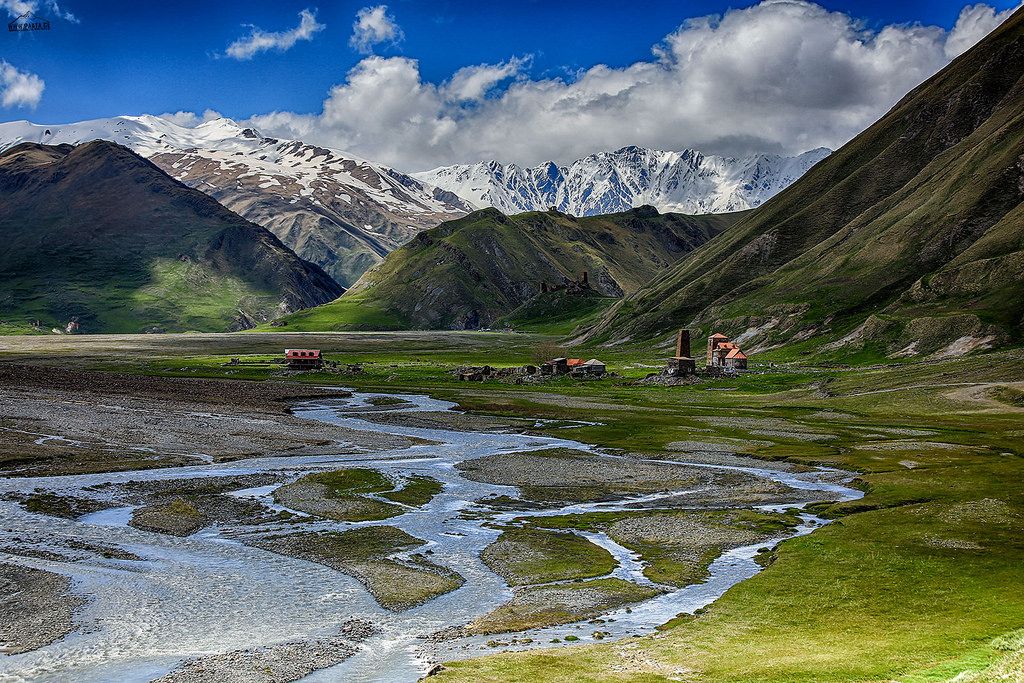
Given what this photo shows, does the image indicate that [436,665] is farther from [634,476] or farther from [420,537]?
[634,476]

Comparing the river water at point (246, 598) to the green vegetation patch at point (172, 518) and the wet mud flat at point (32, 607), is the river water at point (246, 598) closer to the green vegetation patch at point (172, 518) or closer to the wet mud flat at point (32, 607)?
the wet mud flat at point (32, 607)

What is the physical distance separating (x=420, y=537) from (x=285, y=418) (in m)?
72.3

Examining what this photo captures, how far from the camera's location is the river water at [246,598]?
3547 cm

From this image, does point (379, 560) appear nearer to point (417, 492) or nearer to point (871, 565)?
point (417, 492)

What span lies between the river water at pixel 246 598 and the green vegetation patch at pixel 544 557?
1.05 meters

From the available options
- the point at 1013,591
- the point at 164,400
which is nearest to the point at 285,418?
the point at 164,400

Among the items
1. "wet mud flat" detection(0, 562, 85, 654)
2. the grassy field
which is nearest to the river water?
"wet mud flat" detection(0, 562, 85, 654)

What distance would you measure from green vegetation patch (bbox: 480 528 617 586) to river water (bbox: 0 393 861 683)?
1048mm

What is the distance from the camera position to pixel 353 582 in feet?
155

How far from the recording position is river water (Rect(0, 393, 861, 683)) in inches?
1396

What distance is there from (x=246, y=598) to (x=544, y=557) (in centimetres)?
1780

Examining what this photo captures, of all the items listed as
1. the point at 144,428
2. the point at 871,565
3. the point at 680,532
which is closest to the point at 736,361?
the point at 144,428

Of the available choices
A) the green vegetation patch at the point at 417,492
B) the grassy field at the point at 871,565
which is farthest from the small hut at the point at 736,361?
→ the green vegetation patch at the point at 417,492

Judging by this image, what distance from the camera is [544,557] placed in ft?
171
